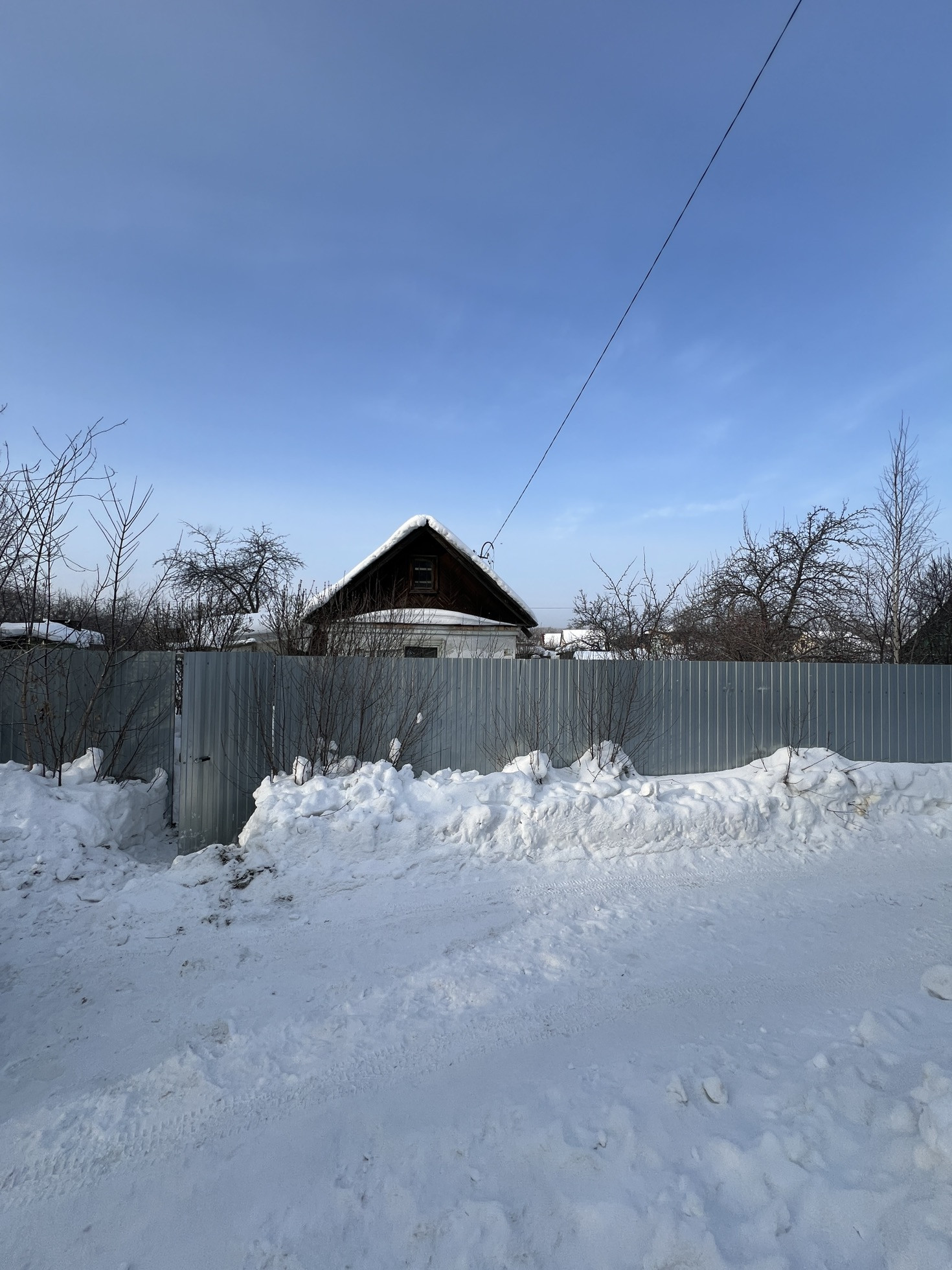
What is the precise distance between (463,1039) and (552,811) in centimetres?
305

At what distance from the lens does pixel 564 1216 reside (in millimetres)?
2236

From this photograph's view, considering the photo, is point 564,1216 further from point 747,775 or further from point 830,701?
point 830,701

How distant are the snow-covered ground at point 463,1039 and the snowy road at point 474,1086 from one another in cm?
1

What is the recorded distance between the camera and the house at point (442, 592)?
1349cm

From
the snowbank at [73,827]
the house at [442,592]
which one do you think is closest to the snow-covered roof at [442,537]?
the house at [442,592]

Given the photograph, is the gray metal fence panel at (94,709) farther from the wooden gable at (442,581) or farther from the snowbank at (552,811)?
the wooden gable at (442,581)

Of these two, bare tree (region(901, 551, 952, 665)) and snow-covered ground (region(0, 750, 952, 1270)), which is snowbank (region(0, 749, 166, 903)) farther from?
bare tree (region(901, 551, 952, 665))

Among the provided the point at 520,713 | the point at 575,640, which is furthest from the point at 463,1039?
the point at 575,640

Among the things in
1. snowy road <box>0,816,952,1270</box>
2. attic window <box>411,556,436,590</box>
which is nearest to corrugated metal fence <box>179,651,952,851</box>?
snowy road <box>0,816,952,1270</box>

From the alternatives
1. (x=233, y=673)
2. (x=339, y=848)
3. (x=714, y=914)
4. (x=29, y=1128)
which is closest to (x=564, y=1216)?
(x=29, y=1128)

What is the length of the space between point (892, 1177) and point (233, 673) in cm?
632

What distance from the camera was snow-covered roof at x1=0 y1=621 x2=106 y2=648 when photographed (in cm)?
738

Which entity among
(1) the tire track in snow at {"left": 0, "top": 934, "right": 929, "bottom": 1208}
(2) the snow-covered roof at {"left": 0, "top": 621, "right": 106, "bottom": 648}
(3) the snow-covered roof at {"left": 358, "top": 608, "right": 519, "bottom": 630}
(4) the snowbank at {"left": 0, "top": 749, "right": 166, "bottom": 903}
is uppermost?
(3) the snow-covered roof at {"left": 358, "top": 608, "right": 519, "bottom": 630}

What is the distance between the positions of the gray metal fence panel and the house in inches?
137
